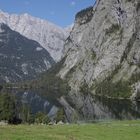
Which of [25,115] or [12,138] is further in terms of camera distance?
[25,115]

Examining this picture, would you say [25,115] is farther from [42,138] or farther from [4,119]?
[42,138]

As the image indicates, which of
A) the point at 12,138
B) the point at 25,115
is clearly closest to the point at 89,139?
the point at 12,138

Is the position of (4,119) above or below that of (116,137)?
above

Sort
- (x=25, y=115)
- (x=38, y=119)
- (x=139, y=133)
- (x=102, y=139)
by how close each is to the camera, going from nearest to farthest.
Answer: (x=102, y=139)
(x=139, y=133)
(x=38, y=119)
(x=25, y=115)

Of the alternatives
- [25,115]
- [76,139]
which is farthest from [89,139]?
[25,115]

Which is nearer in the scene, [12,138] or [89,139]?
[12,138]

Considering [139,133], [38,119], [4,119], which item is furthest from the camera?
[38,119]

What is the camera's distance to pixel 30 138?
48.9 meters

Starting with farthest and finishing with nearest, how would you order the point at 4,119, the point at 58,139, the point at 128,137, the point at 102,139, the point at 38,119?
the point at 38,119 < the point at 4,119 < the point at 128,137 < the point at 102,139 < the point at 58,139

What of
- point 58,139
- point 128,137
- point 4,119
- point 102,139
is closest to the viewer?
point 58,139

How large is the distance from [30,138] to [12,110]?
319ft

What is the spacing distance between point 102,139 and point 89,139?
81.4 inches

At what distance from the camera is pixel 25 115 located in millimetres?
162375

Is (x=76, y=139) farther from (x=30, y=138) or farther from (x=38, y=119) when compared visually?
(x=38, y=119)
